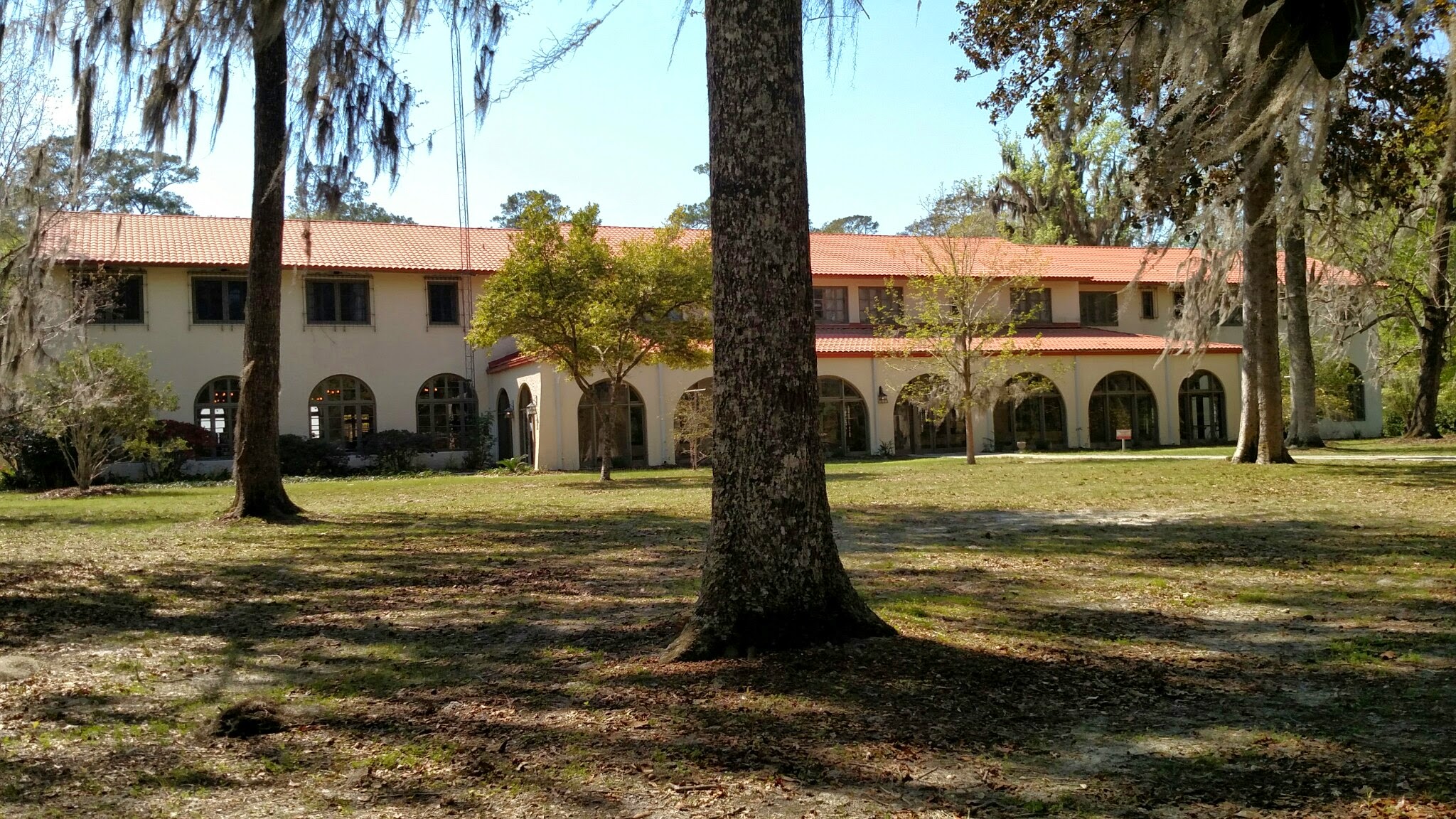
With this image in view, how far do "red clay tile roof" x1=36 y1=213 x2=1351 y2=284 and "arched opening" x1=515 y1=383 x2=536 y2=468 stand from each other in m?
3.53

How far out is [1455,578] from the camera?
690 cm

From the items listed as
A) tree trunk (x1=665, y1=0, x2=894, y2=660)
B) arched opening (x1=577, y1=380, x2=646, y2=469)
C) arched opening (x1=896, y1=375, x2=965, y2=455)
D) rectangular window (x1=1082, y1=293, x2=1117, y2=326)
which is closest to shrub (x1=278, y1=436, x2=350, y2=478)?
arched opening (x1=577, y1=380, x2=646, y2=469)

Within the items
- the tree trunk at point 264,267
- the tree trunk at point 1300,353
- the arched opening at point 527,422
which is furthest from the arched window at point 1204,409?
the tree trunk at point 264,267

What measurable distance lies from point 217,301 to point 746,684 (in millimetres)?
27052

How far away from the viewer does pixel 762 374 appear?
4.99 meters

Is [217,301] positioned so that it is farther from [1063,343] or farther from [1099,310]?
[1099,310]

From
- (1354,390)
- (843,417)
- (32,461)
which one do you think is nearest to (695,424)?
(843,417)

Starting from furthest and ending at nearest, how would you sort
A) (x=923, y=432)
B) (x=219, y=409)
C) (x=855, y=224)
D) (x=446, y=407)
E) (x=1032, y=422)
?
(x=855, y=224), (x=1032, y=422), (x=923, y=432), (x=446, y=407), (x=219, y=409)

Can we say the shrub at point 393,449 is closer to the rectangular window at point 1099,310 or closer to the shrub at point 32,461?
the shrub at point 32,461

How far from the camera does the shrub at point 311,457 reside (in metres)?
26.7

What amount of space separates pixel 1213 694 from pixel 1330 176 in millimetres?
10348

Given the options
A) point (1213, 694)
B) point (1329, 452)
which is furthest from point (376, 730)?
point (1329, 452)

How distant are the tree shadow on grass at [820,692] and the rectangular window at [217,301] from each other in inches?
851

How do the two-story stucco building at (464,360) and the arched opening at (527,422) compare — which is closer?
the two-story stucco building at (464,360)
